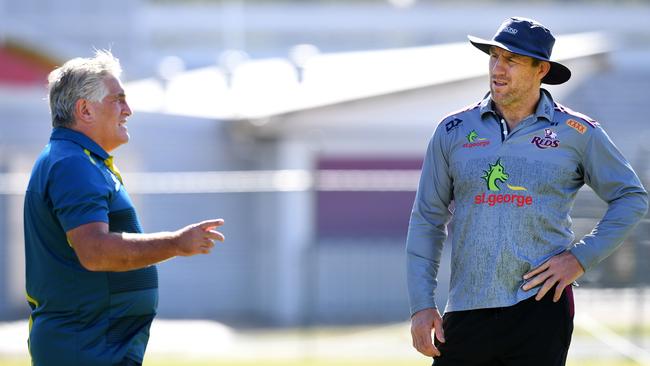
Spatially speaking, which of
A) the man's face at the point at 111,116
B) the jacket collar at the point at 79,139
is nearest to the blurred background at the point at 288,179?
the man's face at the point at 111,116

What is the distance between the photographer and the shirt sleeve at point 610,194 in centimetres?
450

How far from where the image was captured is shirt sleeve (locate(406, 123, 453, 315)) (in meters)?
4.66

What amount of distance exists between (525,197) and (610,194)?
341mm

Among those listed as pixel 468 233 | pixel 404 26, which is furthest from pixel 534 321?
pixel 404 26

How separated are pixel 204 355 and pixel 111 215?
7.92 metres

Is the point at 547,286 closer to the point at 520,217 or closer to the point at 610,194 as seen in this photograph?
the point at 520,217

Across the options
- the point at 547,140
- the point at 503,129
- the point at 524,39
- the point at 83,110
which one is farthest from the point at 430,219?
the point at 83,110

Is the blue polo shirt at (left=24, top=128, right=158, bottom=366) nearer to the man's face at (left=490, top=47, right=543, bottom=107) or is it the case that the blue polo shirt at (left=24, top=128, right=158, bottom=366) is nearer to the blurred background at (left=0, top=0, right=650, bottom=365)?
the man's face at (left=490, top=47, right=543, bottom=107)

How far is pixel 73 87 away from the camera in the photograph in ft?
14.9

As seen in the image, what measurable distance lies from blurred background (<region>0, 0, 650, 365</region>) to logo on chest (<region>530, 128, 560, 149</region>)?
11.2 feet

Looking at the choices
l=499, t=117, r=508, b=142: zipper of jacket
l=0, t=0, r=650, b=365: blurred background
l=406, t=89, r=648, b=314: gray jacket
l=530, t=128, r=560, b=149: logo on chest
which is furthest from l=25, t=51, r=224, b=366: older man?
l=0, t=0, r=650, b=365: blurred background

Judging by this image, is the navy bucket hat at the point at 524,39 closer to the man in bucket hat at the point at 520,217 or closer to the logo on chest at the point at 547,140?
the man in bucket hat at the point at 520,217

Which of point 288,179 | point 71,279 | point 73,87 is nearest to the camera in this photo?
point 71,279

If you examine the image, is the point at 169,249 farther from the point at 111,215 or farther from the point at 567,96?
the point at 567,96
